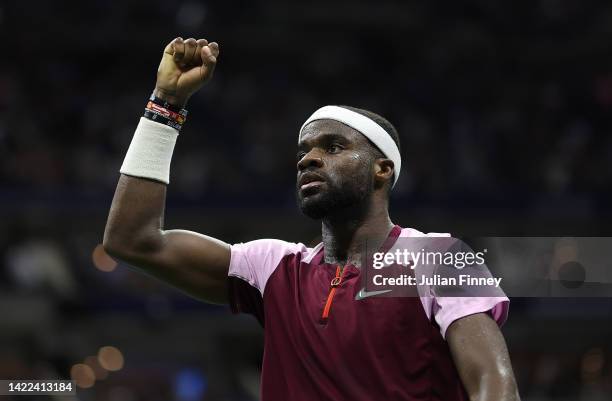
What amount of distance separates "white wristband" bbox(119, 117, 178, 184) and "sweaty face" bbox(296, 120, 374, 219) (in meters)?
0.53

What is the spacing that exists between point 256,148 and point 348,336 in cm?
1171

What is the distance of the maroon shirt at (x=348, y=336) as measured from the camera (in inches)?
138

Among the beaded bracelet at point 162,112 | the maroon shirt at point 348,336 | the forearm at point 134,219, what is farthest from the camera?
the beaded bracelet at point 162,112

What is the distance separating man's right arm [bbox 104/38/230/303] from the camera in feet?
12.6

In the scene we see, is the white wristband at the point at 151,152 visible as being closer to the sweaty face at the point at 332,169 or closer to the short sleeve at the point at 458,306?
the sweaty face at the point at 332,169

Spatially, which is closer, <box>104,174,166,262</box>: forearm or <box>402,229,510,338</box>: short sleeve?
<box>402,229,510,338</box>: short sleeve

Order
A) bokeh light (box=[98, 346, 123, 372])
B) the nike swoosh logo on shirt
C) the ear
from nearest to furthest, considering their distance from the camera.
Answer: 1. the nike swoosh logo on shirt
2. the ear
3. bokeh light (box=[98, 346, 123, 372])

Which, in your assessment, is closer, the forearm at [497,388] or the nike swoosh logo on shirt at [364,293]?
the forearm at [497,388]

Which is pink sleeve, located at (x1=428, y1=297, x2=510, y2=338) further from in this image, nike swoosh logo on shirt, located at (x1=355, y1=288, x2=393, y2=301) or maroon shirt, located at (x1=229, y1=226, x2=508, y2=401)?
nike swoosh logo on shirt, located at (x1=355, y1=288, x2=393, y2=301)

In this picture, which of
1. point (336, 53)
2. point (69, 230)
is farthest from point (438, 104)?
point (69, 230)

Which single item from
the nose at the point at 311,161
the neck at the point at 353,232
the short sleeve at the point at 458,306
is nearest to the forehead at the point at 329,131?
the nose at the point at 311,161

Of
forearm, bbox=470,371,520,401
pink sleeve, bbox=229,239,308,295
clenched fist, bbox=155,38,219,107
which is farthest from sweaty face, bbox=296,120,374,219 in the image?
forearm, bbox=470,371,520,401

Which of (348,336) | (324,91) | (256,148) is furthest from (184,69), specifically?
(324,91)

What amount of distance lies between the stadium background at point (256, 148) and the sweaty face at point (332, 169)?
5860 millimetres
